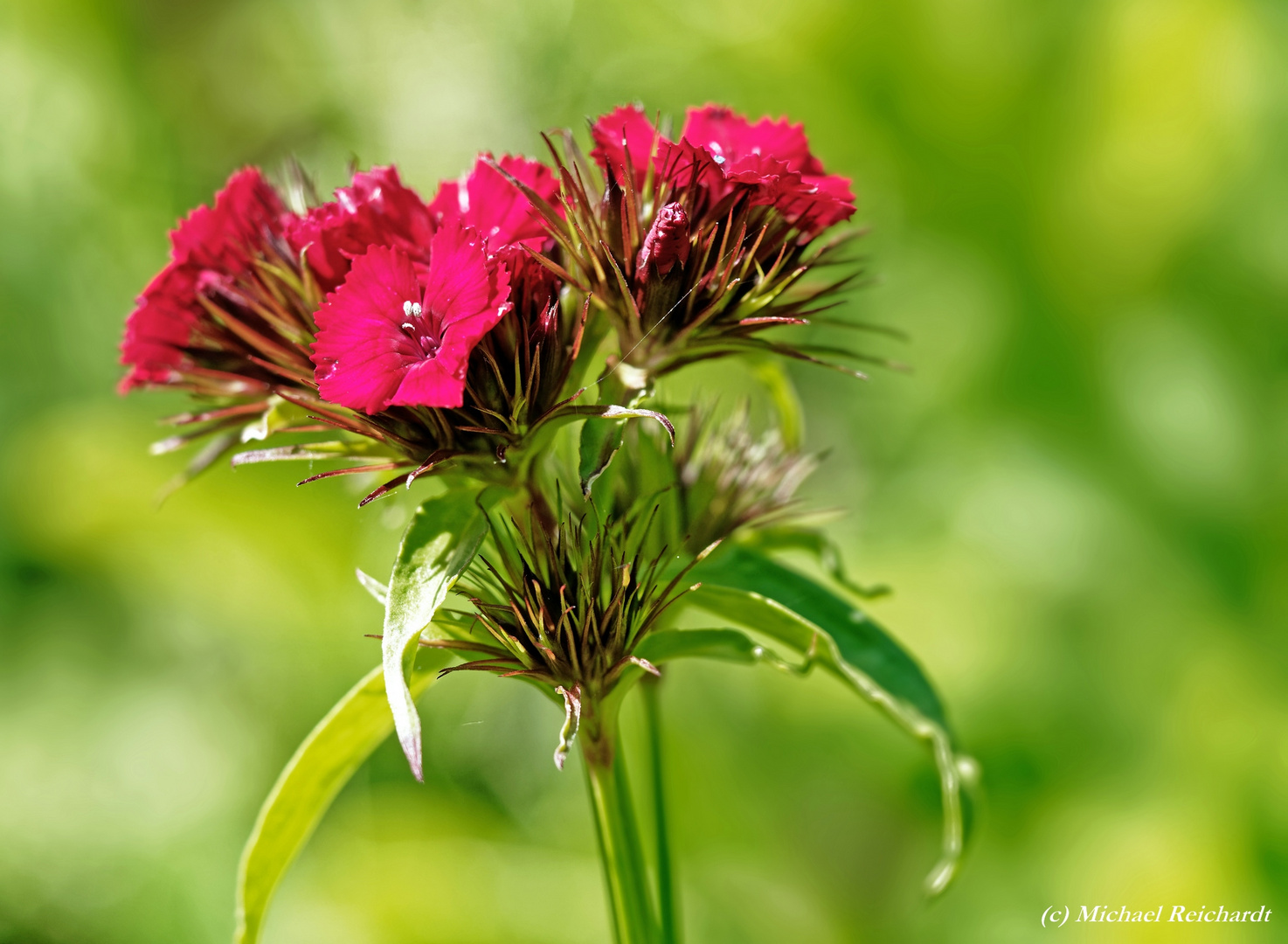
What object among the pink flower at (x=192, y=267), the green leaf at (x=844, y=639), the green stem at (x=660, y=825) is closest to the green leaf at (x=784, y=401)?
the green leaf at (x=844, y=639)

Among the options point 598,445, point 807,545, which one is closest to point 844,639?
point 807,545

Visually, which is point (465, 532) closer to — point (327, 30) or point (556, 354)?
point (556, 354)

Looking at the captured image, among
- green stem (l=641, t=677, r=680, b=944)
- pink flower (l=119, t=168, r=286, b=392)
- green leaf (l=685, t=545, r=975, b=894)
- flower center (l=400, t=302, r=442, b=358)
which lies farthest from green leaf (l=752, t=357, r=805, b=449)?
pink flower (l=119, t=168, r=286, b=392)

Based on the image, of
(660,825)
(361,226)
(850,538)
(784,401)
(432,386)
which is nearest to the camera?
(432,386)

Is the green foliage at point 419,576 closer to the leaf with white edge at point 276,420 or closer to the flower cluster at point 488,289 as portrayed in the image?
the flower cluster at point 488,289

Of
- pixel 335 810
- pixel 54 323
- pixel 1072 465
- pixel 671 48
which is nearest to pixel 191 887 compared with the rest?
pixel 335 810

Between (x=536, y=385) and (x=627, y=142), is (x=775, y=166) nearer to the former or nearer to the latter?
(x=627, y=142)
